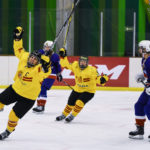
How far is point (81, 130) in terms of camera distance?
220 inches

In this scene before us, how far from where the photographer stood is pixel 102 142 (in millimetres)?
4859

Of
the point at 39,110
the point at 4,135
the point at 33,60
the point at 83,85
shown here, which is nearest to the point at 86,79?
the point at 83,85

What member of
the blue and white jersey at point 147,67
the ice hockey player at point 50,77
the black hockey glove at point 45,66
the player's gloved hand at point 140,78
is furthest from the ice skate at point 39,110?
the blue and white jersey at point 147,67

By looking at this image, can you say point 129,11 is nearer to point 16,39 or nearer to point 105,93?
point 105,93

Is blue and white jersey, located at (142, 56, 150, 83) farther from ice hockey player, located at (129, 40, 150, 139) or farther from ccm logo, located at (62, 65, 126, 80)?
ccm logo, located at (62, 65, 126, 80)

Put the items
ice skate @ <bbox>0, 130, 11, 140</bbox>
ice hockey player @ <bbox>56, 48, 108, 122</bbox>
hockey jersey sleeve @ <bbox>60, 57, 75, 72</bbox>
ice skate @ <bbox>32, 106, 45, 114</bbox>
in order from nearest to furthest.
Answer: ice skate @ <bbox>0, 130, 11, 140</bbox> → ice hockey player @ <bbox>56, 48, 108, 122</bbox> → hockey jersey sleeve @ <bbox>60, 57, 75, 72</bbox> → ice skate @ <bbox>32, 106, 45, 114</bbox>

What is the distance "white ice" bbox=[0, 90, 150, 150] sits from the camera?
15.3 feet

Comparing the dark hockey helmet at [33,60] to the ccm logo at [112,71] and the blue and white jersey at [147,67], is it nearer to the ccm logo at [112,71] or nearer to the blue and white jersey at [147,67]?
the blue and white jersey at [147,67]

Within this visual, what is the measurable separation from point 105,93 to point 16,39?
15.8ft

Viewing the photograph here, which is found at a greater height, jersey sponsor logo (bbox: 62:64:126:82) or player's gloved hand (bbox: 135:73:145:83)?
player's gloved hand (bbox: 135:73:145:83)

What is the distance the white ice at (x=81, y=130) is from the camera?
4657mm

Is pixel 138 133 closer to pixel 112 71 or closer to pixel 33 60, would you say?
pixel 33 60

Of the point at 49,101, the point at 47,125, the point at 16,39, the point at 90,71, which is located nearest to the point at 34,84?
the point at 16,39

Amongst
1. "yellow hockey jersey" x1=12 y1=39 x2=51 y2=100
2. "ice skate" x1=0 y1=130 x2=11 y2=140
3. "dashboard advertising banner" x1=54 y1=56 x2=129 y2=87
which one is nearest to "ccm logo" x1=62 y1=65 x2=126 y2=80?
"dashboard advertising banner" x1=54 y1=56 x2=129 y2=87
